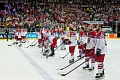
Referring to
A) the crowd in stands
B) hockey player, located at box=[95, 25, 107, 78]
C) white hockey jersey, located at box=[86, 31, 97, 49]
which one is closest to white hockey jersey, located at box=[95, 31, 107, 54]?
hockey player, located at box=[95, 25, 107, 78]

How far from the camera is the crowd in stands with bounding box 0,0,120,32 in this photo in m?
20.3

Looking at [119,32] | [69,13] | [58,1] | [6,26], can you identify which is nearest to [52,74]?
[6,26]

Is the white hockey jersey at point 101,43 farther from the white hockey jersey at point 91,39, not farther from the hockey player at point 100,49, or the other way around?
the white hockey jersey at point 91,39

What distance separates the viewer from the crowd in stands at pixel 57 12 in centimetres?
2030

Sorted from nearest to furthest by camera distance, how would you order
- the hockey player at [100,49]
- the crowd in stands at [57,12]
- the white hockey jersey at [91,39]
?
the hockey player at [100,49], the white hockey jersey at [91,39], the crowd in stands at [57,12]

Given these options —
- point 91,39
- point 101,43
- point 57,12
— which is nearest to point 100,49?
point 101,43

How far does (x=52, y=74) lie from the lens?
713 centimetres

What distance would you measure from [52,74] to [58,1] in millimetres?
19087

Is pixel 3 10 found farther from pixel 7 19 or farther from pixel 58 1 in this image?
pixel 58 1

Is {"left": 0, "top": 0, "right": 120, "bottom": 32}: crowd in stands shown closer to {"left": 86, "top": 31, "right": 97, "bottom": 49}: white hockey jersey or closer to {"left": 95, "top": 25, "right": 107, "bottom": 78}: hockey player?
{"left": 86, "top": 31, "right": 97, "bottom": 49}: white hockey jersey

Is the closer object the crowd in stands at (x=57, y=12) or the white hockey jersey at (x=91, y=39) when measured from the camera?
the white hockey jersey at (x=91, y=39)

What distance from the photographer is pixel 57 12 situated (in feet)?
77.6

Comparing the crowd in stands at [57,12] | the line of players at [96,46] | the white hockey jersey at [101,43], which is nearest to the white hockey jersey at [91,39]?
the line of players at [96,46]

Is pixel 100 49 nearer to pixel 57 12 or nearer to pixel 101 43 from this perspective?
pixel 101 43
